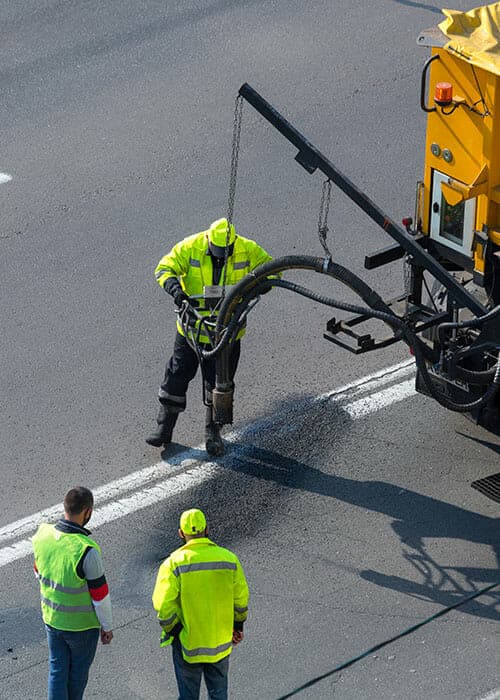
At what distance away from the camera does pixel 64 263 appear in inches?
475

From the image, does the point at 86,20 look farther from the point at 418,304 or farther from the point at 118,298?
the point at 418,304

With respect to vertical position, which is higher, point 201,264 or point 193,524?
point 201,264

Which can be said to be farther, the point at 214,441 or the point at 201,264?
the point at 214,441

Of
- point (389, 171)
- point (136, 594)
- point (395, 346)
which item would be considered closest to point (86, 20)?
point (389, 171)

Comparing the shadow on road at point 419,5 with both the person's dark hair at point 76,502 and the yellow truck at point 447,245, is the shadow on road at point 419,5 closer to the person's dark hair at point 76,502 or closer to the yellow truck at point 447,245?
the yellow truck at point 447,245

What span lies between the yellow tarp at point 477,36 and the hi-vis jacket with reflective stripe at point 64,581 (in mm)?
3656

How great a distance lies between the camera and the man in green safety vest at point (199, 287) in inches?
377

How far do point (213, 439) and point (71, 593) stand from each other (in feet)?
Answer: 8.75

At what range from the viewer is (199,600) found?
24.1ft

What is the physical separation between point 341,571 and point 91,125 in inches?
261

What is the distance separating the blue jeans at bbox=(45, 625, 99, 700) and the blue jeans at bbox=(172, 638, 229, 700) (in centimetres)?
48

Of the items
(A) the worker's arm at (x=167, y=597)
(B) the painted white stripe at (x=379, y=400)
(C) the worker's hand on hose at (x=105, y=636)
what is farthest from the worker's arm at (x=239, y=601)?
(B) the painted white stripe at (x=379, y=400)

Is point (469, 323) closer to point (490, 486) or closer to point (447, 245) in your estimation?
point (447, 245)

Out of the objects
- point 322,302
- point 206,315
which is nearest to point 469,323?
point 322,302
